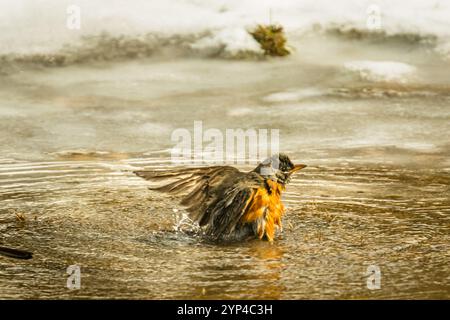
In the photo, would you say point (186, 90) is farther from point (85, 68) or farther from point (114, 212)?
point (114, 212)

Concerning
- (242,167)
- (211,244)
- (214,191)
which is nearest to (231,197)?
(214,191)

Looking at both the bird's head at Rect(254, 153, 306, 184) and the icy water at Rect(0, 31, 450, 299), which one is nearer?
the icy water at Rect(0, 31, 450, 299)

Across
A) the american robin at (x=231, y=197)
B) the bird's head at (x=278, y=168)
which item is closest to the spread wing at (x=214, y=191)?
the american robin at (x=231, y=197)

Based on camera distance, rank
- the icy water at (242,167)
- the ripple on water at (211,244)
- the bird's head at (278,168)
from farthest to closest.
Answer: the bird's head at (278,168)
the icy water at (242,167)
the ripple on water at (211,244)

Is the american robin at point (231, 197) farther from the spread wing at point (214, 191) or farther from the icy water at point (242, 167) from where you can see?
the icy water at point (242, 167)

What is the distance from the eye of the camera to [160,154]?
8547mm

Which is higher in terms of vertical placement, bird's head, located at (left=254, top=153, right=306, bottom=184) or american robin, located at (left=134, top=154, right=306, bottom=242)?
bird's head, located at (left=254, top=153, right=306, bottom=184)

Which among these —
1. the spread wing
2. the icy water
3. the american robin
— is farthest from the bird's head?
the icy water

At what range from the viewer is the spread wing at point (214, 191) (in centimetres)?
632

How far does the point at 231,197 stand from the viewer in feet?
20.8

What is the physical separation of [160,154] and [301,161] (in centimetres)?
127

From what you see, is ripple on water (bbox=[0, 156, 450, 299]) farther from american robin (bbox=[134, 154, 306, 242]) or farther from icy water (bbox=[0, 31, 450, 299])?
american robin (bbox=[134, 154, 306, 242])

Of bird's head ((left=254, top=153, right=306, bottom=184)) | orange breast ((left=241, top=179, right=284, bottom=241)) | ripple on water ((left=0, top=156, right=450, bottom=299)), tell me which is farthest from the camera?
bird's head ((left=254, top=153, right=306, bottom=184))

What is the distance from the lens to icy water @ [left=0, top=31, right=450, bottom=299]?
5309 millimetres
